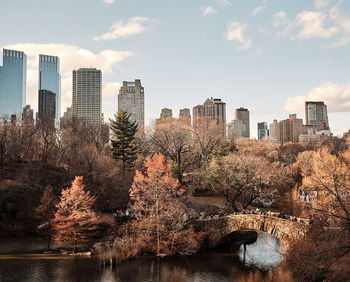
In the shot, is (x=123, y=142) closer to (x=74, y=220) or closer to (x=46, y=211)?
(x=46, y=211)

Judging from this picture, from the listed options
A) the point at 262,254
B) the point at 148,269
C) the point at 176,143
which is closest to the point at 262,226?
the point at 262,254

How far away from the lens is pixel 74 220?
133 feet

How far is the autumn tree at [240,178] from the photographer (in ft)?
164

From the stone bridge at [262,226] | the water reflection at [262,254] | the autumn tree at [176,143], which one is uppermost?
→ the autumn tree at [176,143]

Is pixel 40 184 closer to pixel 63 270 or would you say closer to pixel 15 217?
pixel 15 217

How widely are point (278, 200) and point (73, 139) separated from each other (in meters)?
35.0

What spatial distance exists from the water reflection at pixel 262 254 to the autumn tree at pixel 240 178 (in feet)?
16.1

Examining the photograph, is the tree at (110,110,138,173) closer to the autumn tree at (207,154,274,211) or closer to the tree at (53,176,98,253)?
the autumn tree at (207,154,274,211)

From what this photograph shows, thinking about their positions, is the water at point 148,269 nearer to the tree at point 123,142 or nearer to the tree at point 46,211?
the tree at point 46,211

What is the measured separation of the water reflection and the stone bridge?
1790 millimetres

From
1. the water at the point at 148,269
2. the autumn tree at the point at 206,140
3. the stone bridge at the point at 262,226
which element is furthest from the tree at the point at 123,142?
the water at the point at 148,269

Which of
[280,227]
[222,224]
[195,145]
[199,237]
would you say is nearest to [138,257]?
[199,237]

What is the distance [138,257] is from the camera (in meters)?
38.1

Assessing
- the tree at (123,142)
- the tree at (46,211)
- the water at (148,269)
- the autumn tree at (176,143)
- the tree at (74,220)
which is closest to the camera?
the water at (148,269)
